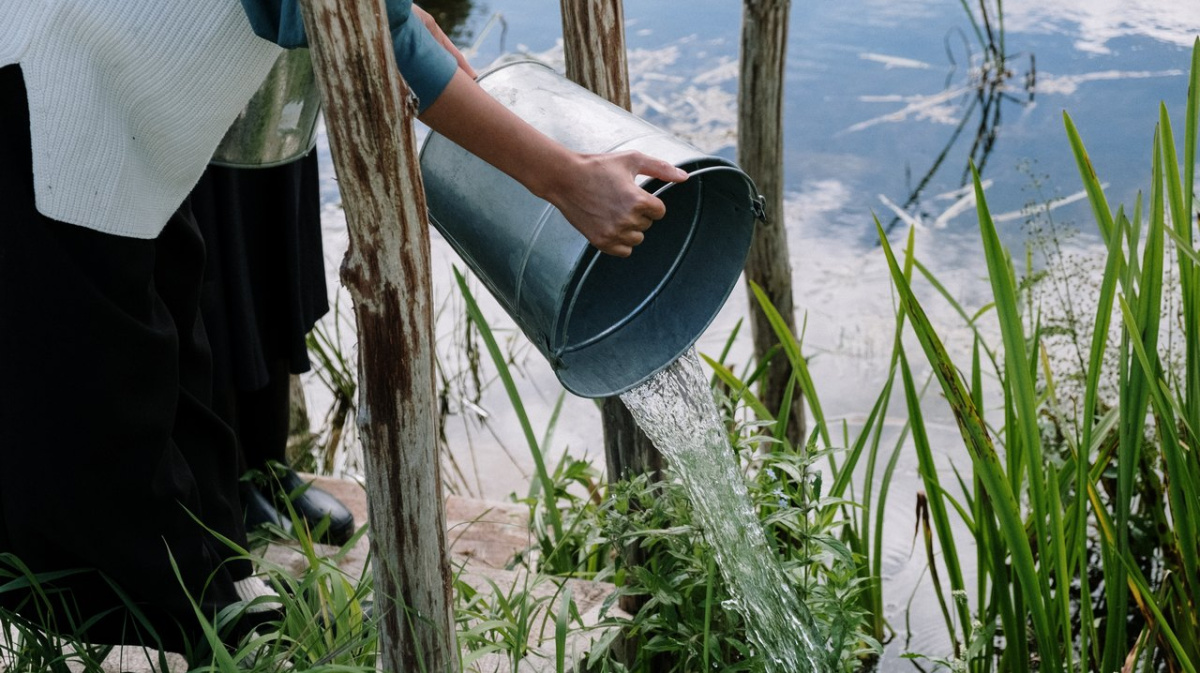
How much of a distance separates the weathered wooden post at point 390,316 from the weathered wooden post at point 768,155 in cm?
131

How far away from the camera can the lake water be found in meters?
3.32

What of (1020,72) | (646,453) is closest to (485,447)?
(646,453)

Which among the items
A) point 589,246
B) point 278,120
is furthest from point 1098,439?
point 278,120

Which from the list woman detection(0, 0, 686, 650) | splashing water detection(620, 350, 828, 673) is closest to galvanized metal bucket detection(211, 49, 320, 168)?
woman detection(0, 0, 686, 650)

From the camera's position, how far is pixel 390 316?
1.21 m

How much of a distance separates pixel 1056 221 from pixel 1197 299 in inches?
87.3

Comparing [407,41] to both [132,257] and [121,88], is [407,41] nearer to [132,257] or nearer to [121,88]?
[121,88]

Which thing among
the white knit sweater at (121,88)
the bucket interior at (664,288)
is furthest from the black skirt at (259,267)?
the bucket interior at (664,288)

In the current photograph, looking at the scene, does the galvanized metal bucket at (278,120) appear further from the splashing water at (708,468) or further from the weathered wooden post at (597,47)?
the splashing water at (708,468)

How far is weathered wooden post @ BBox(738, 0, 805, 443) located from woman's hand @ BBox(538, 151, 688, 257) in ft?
4.14

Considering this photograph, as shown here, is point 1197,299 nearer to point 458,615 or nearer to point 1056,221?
point 458,615

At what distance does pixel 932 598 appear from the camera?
8.55ft

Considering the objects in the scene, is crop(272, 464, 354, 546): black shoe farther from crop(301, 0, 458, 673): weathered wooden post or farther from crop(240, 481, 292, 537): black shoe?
crop(301, 0, 458, 673): weathered wooden post

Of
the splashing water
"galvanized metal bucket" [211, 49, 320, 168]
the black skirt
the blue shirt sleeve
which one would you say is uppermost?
the blue shirt sleeve
